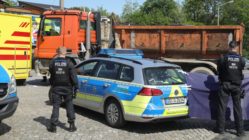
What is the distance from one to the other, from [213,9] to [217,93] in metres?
74.7

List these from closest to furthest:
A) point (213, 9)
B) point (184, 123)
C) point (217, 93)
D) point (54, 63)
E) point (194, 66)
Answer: point (54, 63)
point (217, 93)
point (184, 123)
point (194, 66)
point (213, 9)

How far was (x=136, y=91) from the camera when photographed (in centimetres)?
873

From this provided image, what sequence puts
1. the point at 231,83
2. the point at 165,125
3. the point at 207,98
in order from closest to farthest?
the point at 231,83 < the point at 207,98 < the point at 165,125

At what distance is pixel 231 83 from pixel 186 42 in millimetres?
7388

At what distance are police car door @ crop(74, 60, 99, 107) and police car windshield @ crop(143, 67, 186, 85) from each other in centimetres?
178

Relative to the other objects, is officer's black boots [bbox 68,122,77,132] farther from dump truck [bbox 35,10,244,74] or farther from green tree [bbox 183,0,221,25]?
green tree [bbox 183,0,221,25]

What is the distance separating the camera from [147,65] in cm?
910

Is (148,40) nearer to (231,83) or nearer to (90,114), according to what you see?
(90,114)

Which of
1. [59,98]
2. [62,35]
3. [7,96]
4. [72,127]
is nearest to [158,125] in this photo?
[72,127]

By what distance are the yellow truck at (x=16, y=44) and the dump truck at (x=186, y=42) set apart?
12.5ft

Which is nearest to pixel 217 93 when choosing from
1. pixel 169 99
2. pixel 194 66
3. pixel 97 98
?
pixel 169 99

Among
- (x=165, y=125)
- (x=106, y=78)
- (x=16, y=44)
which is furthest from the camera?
(x=16, y=44)

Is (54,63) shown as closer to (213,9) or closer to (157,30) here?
(157,30)

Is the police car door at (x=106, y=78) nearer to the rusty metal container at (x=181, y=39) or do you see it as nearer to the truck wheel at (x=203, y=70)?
the truck wheel at (x=203, y=70)
